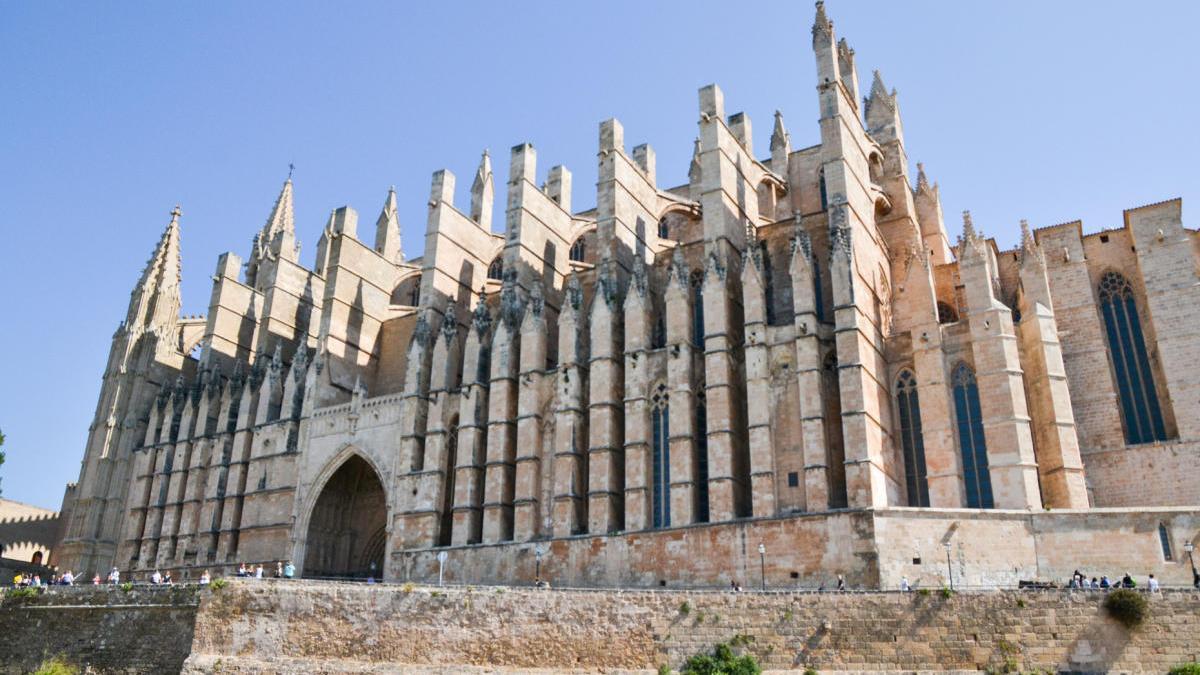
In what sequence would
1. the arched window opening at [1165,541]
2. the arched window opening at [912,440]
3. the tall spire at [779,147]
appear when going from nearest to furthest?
the arched window opening at [1165,541], the arched window opening at [912,440], the tall spire at [779,147]

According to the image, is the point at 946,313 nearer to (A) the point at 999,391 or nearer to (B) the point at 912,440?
(B) the point at 912,440

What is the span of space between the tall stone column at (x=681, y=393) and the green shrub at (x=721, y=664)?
21.1 feet

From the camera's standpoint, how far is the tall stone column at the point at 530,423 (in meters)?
29.1

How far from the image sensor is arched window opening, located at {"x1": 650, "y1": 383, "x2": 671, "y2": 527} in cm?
2745

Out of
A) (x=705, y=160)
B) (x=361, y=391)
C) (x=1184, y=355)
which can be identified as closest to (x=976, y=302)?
(x=1184, y=355)

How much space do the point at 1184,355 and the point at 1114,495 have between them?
13.8 ft

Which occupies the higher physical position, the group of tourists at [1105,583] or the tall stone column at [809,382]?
the tall stone column at [809,382]

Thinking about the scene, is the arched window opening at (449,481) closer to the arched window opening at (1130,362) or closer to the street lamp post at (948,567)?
the street lamp post at (948,567)

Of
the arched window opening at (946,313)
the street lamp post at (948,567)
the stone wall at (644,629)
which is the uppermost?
the arched window opening at (946,313)

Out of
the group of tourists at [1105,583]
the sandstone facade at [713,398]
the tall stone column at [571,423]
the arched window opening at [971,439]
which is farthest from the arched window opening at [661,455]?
the group of tourists at [1105,583]

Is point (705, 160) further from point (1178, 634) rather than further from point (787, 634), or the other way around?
point (1178, 634)

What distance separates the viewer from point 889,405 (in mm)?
27188

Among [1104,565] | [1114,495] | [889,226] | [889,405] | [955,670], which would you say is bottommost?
[955,670]

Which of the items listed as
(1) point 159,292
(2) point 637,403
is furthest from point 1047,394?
(1) point 159,292
